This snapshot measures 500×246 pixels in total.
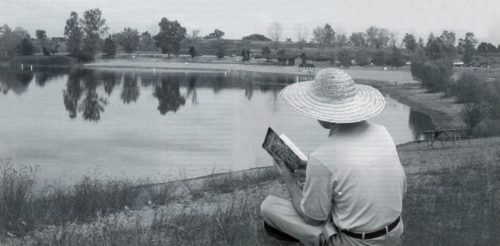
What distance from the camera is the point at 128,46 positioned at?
5650cm

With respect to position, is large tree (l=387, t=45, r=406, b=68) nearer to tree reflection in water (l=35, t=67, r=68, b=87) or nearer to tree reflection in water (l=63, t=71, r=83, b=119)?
tree reflection in water (l=63, t=71, r=83, b=119)

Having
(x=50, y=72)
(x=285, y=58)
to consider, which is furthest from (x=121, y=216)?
(x=50, y=72)

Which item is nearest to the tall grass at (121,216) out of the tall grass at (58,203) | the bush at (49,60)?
the tall grass at (58,203)

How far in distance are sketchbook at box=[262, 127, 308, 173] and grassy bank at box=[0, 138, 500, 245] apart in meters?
0.88

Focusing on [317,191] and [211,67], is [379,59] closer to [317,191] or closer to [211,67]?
[211,67]

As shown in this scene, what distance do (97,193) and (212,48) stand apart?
58089 millimetres

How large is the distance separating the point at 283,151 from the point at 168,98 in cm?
3014

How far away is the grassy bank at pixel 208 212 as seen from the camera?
3459 mm

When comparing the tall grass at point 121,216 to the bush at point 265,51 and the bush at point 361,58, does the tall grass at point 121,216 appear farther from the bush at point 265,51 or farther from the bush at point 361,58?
the bush at point 265,51

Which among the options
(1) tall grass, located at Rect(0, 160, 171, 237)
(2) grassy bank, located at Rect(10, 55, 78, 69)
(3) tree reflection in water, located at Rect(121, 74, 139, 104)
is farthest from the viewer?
(2) grassy bank, located at Rect(10, 55, 78, 69)

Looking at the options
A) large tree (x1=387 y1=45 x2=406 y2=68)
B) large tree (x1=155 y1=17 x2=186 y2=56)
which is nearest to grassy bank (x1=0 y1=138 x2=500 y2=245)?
large tree (x1=387 y1=45 x2=406 y2=68)

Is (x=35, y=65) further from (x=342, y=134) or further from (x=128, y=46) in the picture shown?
(x=342, y=134)

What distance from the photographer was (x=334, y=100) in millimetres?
2250

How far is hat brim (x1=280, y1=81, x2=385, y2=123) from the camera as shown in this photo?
2174mm
